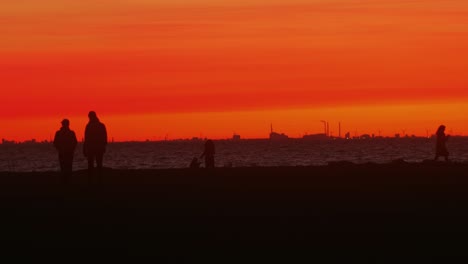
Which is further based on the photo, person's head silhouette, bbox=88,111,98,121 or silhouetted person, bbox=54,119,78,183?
silhouetted person, bbox=54,119,78,183

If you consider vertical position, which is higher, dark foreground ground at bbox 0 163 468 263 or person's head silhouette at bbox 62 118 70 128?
person's head silhouette at bbox 62 118 70 128

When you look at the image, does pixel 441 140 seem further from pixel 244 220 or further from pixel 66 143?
pixel 244 220

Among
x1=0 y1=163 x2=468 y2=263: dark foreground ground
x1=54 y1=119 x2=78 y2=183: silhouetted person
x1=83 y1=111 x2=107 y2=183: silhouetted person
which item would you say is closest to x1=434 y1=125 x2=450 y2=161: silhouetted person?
x1=0 y1=163 x2=468 y2=263: dark foreground ground

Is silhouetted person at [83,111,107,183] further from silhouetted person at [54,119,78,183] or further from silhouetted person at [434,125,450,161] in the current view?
silhouetted person at [434,125,450,161]

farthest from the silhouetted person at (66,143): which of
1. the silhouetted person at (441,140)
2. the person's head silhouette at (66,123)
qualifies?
the silhouetted person at (441,140)

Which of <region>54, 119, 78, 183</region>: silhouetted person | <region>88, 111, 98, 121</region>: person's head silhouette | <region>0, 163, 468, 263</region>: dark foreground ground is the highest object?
<region>88, 111, 98, 121</region>: person's head silhouette

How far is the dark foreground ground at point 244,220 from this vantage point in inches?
554

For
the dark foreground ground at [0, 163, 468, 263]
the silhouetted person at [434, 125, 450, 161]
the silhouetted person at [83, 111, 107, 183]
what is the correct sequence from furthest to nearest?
the silhouetted person at [434, 125, 450, 161] → the silhouetted person at [83, 111, 107, 183] → the dark foreground ground at [0, 163, 468, 263]

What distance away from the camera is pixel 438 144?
41.3m

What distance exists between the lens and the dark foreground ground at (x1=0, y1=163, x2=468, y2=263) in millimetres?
14062

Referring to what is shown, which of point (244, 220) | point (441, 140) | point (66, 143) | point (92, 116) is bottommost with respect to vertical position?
point (244, 220)

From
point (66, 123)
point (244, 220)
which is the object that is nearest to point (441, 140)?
point (66, 123)

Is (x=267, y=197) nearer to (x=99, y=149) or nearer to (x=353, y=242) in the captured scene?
(x=99, y=149)

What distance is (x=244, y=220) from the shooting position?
17875 millimetres
